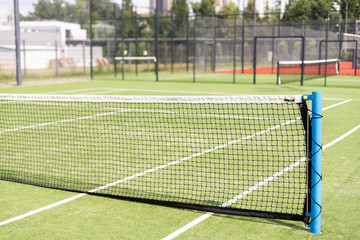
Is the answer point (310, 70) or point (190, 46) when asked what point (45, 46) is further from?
point (310, 70)

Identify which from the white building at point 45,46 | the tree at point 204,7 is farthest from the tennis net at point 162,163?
the tree at point 204,7

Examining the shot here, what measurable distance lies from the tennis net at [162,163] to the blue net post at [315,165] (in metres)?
0.15

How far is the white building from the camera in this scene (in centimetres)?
3924

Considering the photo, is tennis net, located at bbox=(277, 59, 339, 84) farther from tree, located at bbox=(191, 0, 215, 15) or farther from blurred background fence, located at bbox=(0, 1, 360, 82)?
tree, located at bbox=(191, 0, 215, 15)

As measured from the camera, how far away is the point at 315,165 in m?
4.66

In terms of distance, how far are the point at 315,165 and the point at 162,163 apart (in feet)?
10.4

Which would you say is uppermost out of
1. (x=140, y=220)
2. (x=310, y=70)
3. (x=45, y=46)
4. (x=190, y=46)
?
(x=45, y=46)

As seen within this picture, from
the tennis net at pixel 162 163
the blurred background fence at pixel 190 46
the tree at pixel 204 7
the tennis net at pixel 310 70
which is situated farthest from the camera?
the tree at pixel 204 7

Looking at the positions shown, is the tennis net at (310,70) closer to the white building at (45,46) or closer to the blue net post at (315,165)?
the white building at (45,46)

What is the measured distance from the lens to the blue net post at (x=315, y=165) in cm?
462

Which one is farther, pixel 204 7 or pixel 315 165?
pixel 204 7

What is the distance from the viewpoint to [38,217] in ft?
16.7

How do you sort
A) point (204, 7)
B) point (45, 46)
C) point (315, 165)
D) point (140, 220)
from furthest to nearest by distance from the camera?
point (204, 7)
point (45, 46)
point (140, 220)
point (315, 165)

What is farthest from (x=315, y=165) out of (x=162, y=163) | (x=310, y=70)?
(x=310, y=70)
